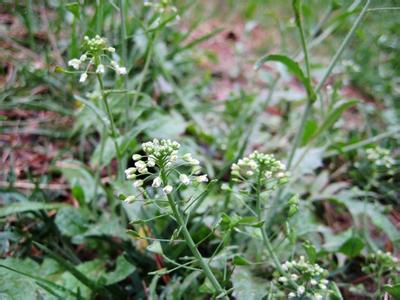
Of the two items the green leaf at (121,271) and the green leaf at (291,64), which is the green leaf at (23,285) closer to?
the green leaf at (121,271)

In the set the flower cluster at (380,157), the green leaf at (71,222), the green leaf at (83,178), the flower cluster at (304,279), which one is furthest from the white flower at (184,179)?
the flower cluster at (380,157)

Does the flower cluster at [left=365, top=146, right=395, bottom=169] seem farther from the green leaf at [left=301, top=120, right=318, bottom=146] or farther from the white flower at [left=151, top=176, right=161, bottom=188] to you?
the white flower at [left=151, top=176, right=161, bottom=188]

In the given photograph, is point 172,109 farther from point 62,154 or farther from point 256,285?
point 256,285

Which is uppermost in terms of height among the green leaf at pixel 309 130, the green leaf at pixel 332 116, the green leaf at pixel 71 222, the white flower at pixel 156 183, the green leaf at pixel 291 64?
the green leaf at pixel 291 64

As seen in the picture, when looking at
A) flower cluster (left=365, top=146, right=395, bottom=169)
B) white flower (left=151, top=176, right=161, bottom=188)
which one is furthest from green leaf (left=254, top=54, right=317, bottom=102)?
white flower (left=151, top=176, right=161, bottom=188)

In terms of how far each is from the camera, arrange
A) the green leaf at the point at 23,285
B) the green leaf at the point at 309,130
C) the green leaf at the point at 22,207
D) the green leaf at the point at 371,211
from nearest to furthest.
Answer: the green leaf at the point at 23,285 < the green leaf at the point at 22,207 < the green leaf at the point at 371,211 < the green leaf at the point at 309,130

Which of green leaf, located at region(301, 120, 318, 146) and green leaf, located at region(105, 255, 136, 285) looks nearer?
green leaf, located at region(105, 255, 136, 285)

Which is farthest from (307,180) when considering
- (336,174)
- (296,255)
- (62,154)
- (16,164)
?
(16,164)

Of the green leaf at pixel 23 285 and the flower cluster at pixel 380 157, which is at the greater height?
the flower cluster at pixel 380 157

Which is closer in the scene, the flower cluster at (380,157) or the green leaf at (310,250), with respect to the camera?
the green leaf at (310,250)
